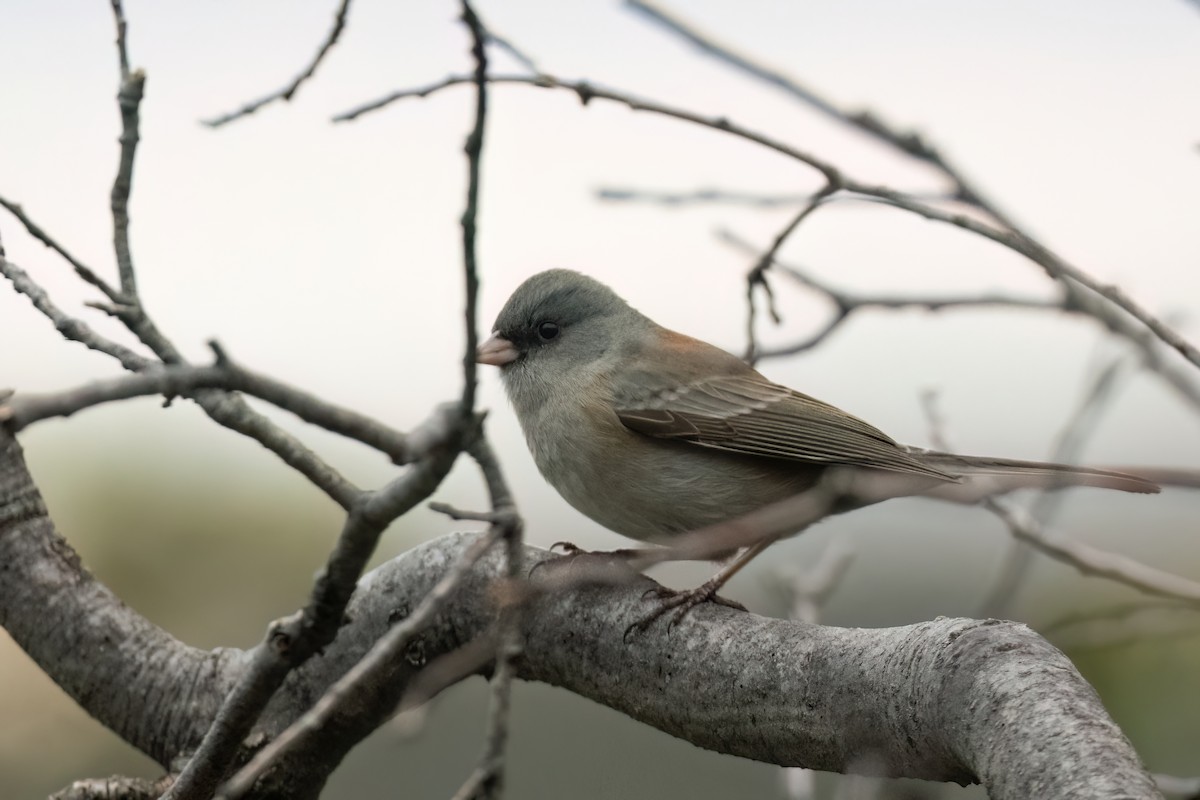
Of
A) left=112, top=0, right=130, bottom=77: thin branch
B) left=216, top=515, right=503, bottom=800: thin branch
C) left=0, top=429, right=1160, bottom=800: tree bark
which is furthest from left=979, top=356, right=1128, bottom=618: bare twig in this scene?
left=112, top=0, right=130, bottom=77: thin branch

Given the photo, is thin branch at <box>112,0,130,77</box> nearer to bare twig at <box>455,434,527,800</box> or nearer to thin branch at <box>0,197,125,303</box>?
thin branch at <box>0,197,125,303</box>

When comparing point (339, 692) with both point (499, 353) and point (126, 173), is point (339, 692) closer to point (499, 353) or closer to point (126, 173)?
point (126, 173)

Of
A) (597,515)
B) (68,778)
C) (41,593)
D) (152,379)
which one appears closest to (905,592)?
(597,515)

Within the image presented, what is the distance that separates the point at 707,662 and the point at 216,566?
223 cm

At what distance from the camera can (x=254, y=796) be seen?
7.20 ft

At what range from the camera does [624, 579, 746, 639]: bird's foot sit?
2.12 m

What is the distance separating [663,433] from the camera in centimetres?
282

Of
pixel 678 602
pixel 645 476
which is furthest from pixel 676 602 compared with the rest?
pixel 645 476

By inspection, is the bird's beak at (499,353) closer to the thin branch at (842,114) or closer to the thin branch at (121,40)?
the thin branch at (121,40)

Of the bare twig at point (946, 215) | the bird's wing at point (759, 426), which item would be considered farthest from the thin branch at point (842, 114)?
the bird's wing at point (759, 426)

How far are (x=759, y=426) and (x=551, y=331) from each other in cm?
66

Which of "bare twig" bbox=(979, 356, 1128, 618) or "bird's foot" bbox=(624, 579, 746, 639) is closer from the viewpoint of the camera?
"bare twig" bbox=(979, 356, 1128, 618)

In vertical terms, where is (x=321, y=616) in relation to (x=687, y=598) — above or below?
above

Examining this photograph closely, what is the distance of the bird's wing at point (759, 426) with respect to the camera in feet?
9.29
